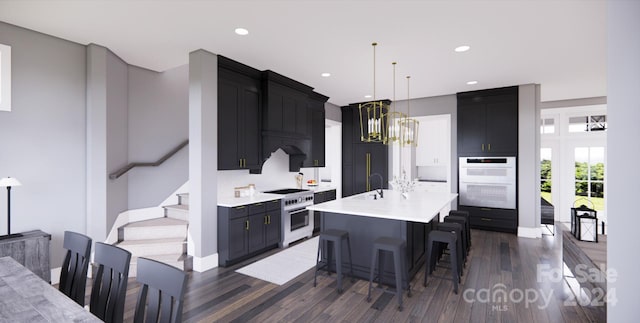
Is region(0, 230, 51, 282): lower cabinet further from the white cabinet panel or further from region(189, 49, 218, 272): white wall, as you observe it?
the white cabinet panel

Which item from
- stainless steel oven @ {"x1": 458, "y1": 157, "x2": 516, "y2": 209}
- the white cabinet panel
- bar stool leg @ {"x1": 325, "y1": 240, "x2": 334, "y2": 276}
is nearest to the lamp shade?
bar stool leg @ {"x1": 325, "y1": 240, "x2": 334, "y2": 276}

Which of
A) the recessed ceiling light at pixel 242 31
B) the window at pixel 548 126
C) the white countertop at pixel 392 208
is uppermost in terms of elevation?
the recessed ceiling light at pixel 242 31

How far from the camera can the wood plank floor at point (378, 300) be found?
266 centimetres

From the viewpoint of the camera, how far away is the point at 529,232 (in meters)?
5.41

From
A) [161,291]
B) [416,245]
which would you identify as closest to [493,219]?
[416,245]

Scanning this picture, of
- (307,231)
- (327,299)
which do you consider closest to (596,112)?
(307,231)

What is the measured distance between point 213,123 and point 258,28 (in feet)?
4.47

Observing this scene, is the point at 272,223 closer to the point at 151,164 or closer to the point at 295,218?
the point at 295,218

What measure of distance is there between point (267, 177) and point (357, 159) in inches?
105

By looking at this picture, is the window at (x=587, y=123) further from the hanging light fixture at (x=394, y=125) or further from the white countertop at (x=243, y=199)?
the white countertop at (x=243, y=199)

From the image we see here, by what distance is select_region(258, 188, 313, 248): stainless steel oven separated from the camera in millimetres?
4750

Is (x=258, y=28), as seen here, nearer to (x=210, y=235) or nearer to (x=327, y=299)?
(x=210, y=235)

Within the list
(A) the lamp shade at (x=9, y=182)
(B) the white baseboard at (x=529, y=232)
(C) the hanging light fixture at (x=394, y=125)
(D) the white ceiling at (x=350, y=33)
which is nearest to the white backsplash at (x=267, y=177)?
(D) the white ceiling at (x=350, y=33)

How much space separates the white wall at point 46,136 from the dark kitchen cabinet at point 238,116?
1.58 m
